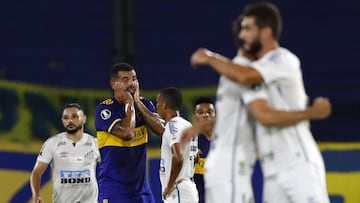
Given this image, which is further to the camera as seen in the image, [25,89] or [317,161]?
[25,89]

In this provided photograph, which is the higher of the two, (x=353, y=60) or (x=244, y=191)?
(x=353, y=60)

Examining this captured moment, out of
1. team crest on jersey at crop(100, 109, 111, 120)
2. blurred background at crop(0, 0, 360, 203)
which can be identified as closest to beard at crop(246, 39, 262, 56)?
Result: team crest on jersey at crop(100, 109, 111, 120)

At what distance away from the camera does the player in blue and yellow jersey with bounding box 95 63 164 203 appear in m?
8.46

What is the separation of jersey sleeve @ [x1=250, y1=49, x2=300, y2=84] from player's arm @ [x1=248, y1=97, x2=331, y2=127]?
16cm

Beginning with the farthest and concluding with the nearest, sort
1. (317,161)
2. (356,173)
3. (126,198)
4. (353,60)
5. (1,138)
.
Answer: (353,60), (1,138), (356,173), (126,198), (317,161)

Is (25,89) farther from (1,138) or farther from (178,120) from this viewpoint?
(178,120)

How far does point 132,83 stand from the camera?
8.55m

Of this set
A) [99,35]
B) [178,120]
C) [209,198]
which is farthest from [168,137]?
[99,35]

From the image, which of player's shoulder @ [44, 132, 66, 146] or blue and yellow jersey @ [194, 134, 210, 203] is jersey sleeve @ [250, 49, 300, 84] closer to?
blue and yellow jersey @ [194, 134, 210, 203]

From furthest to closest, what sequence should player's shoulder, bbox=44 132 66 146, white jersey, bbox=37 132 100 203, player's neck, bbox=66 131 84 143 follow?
1. player's neck, bbox=66 131 84 143
2. player's shoulder, bbox=44 132 66 146
3. white jersey, bbox=37 132 100 203

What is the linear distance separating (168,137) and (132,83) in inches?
21.3

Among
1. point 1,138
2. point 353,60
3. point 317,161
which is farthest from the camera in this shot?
point 353,60

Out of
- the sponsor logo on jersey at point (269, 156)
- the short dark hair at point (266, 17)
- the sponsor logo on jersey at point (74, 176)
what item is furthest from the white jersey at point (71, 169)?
the short dark hair at point (266, 17)

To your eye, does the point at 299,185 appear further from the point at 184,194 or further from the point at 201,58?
the point at 184,194
